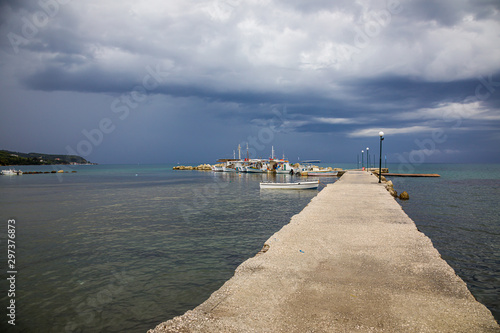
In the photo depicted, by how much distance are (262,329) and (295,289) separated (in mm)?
1318

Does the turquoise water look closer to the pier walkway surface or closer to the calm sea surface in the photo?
the calm sea surface

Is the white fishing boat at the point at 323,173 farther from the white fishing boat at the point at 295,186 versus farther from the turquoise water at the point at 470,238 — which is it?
the turquoise water at the point at 470,238

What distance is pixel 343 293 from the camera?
4.82 meters

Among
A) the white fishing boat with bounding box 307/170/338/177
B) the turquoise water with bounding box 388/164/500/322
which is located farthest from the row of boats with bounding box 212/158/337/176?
the turquoise water with bounding box 388/164/500/322

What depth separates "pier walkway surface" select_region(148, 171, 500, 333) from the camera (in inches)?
155

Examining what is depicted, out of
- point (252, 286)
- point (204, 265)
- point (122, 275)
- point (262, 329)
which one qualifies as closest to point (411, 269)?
point (252, 286)

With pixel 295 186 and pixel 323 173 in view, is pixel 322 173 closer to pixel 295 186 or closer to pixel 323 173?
pixel 323 173

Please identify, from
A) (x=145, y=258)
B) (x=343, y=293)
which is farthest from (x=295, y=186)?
(x=343, y=293)

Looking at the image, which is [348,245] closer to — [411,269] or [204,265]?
[411,269]

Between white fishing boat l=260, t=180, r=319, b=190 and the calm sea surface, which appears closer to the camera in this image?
the calm sea surface

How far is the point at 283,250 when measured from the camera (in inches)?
290

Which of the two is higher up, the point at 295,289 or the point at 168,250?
the point at 295,289

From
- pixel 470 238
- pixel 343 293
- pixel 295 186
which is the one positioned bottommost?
pixel 470 238

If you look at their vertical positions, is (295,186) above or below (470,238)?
above
